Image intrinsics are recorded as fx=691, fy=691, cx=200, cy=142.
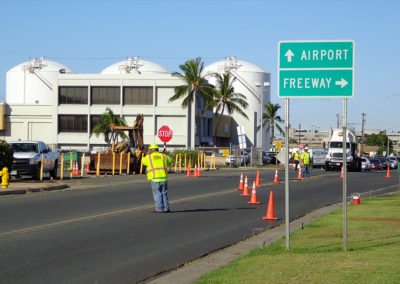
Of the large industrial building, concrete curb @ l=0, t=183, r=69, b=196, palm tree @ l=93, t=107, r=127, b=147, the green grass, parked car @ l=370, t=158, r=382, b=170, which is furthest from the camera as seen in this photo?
the large industrial building

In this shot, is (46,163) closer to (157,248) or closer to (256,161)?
(157,248)

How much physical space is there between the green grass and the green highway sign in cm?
243

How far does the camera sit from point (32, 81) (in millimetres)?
92375

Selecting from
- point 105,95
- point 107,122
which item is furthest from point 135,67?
point 107,122

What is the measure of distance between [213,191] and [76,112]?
2192 inches

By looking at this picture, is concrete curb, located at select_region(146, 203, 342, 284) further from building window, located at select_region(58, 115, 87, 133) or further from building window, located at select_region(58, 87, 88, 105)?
building window, located at select_region(58, 87, 88, 105)

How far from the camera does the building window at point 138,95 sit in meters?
80.7

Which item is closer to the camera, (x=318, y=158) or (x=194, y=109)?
(x=318, y=158)

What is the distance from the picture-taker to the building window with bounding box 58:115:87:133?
267 feet

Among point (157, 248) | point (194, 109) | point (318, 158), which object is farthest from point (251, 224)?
point (194, 109)

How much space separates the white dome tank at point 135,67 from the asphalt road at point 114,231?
65485mm

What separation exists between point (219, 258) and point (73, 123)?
72.2 metres

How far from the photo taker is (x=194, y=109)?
260 feet

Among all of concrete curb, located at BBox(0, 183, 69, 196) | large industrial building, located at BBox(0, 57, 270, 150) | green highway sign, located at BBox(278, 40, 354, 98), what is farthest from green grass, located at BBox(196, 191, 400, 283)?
large industrial building, located at BBox(0, 57, 270, 150)
